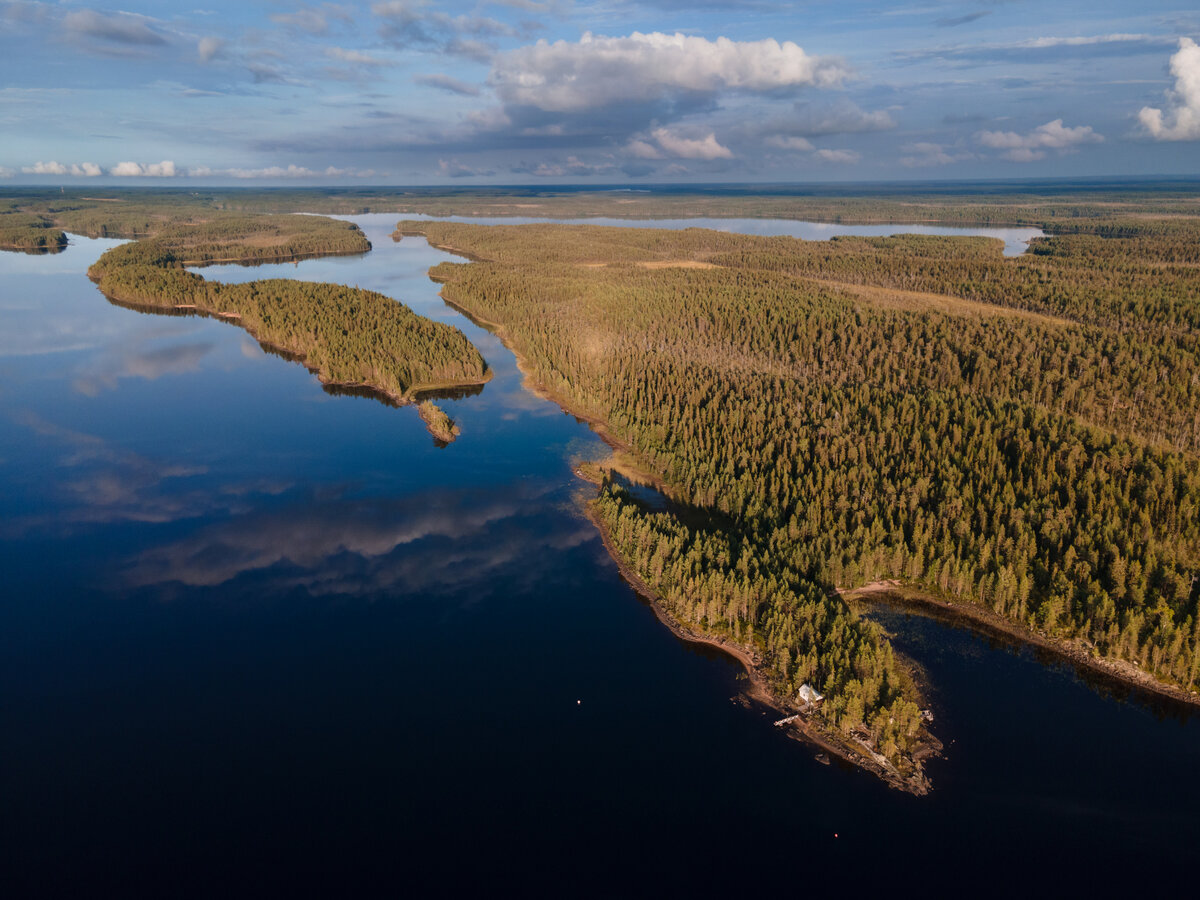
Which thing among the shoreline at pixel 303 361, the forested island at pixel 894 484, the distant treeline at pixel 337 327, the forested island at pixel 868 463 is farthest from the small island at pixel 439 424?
the forested island at pixel 894 484

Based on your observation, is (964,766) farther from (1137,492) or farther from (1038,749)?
(1137,492)

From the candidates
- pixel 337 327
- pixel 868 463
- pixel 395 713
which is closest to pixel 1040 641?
pixel 868 463

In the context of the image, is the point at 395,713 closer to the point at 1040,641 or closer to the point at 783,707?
the point at 783,707

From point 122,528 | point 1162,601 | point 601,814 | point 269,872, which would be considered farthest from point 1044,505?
point 122,528

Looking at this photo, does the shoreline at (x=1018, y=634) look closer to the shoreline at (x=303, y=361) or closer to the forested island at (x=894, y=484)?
the forested island at (x=894, y=484)

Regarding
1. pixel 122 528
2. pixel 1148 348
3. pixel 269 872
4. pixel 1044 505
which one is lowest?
pixel 269 872

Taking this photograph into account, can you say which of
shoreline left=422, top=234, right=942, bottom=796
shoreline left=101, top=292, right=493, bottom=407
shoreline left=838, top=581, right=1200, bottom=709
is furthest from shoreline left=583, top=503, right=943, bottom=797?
shoreline left=101, top=292, right=493, bottom=407
